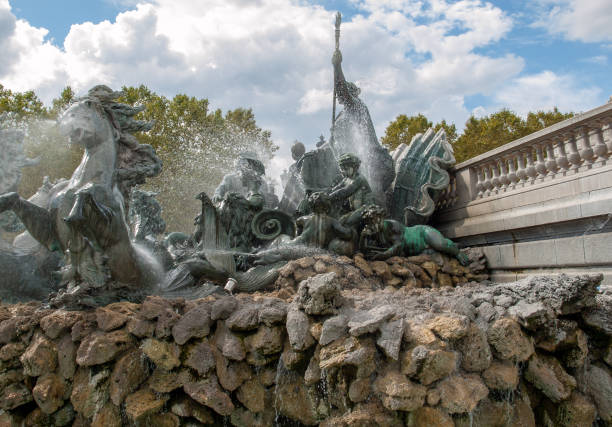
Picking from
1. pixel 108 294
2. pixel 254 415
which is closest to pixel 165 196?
pixel 108 294

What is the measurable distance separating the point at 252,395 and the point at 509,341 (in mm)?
1597

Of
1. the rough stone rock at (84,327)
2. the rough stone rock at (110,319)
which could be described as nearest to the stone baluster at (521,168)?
the rough stone rock at (110,319)

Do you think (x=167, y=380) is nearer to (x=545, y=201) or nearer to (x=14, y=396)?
(x=14, y=396)

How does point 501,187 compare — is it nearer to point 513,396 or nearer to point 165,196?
point 513,396

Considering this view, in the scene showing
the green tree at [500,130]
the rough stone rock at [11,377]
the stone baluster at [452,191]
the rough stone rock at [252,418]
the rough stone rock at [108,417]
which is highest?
the green tree at [500,130]

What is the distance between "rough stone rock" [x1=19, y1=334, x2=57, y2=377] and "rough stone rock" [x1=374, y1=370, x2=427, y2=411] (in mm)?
2324

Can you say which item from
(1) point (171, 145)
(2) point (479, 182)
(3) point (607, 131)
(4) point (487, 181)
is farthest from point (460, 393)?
(1) point (171, 145)

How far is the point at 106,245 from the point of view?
380 centimetres

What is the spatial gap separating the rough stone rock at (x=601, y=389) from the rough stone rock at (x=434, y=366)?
47.3 inches

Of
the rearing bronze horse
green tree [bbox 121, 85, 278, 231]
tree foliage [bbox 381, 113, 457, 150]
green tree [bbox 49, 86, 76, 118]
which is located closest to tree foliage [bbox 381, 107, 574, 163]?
tree foliage [bbox 381, 113, 457, 150]

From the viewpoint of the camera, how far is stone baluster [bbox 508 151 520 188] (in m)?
6.16

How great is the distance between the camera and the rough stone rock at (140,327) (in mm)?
3049

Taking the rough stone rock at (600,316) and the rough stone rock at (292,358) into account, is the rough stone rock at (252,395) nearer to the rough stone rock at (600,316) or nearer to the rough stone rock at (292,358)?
the rough stone rock at (292,358)

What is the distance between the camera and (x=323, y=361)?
2504 millimetres
